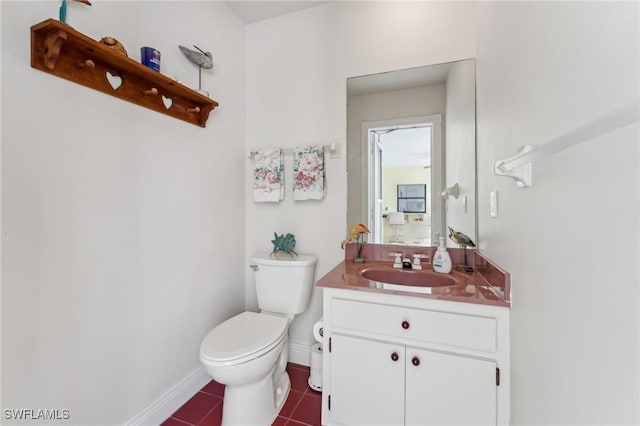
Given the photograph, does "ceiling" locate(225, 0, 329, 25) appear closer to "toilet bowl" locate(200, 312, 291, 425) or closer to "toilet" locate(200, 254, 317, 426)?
"toilet" locate(200, 254, 317, 426)

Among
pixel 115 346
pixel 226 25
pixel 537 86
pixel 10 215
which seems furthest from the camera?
pixel 226 25

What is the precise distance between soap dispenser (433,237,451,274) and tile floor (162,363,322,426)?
104 cm

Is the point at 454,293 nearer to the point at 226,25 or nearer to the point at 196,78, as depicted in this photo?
the point at 196,78

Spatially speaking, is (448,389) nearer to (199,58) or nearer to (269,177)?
(269,177)

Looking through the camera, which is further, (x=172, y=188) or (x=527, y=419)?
(x=172, y=188)

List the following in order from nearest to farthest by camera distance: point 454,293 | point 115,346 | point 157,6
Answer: point 454,293, point 115,346, point 157,6

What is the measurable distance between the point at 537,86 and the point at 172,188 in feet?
5.39

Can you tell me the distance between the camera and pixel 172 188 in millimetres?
1500

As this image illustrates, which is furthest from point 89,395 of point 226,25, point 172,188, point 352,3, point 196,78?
point 352,3

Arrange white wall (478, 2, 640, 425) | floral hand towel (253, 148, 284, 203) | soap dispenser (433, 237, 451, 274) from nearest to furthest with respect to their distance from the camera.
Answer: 1. white wall (478, 2, 640, 425)
2. soap dispenser (433, 237, 451, 274)
3. floral hand towel (253, 148, 284, 203)

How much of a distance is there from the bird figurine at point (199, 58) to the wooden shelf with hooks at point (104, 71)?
0.82 ft

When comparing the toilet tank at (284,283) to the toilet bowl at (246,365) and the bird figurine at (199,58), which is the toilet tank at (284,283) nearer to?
the toilet bowl at (246,365)

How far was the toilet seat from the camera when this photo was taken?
1.21m

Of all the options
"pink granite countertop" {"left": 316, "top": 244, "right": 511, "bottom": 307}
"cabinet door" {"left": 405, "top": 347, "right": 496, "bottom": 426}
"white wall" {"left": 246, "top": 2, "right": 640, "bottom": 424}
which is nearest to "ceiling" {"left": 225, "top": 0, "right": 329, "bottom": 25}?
"white wall" {"left": 246, "top": 2, "right": 640, "bottom": 424}
